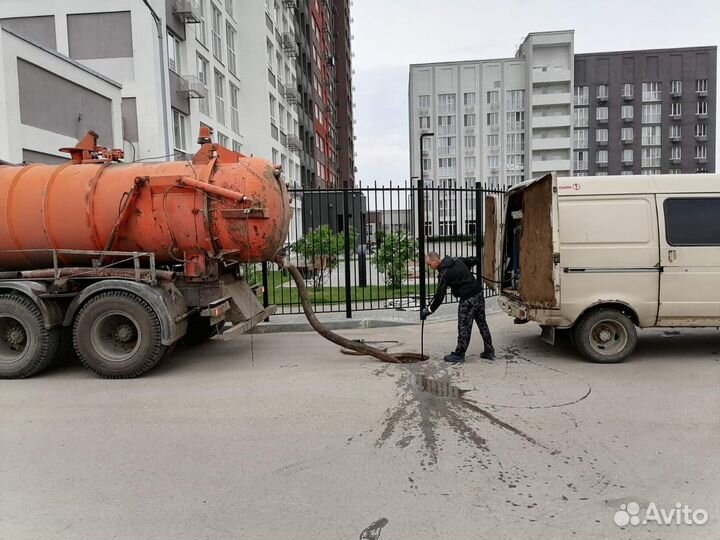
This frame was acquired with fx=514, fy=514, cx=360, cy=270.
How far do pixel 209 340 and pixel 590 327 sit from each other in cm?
625

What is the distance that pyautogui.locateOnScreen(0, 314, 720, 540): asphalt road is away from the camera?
329cm

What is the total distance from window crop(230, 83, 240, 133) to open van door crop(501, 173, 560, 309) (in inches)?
1134

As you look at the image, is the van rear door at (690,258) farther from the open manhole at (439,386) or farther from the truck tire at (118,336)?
the truck tire at (118,336)

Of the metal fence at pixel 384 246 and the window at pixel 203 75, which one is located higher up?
the window at pixel 203 75

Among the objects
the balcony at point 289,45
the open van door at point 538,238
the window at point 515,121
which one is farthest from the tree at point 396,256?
the window at point 515,121

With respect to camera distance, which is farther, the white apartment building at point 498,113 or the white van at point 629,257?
the white apartment building at point 498,113

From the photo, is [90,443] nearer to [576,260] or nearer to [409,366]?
[409,366]

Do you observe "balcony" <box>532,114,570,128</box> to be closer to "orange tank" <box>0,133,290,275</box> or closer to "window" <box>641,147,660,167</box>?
"window" <box>641,147,660,167</box>

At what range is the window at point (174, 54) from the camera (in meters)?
24.2

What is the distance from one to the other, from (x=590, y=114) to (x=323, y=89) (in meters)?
40.6

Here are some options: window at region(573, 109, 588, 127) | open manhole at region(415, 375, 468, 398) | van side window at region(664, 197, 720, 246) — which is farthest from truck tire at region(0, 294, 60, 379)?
window at region(573, 109, 588, 127)

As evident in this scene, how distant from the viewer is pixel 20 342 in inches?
282

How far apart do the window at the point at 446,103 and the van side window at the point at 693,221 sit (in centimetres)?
7329

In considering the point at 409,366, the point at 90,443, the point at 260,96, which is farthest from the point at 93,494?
the point at 260,96
